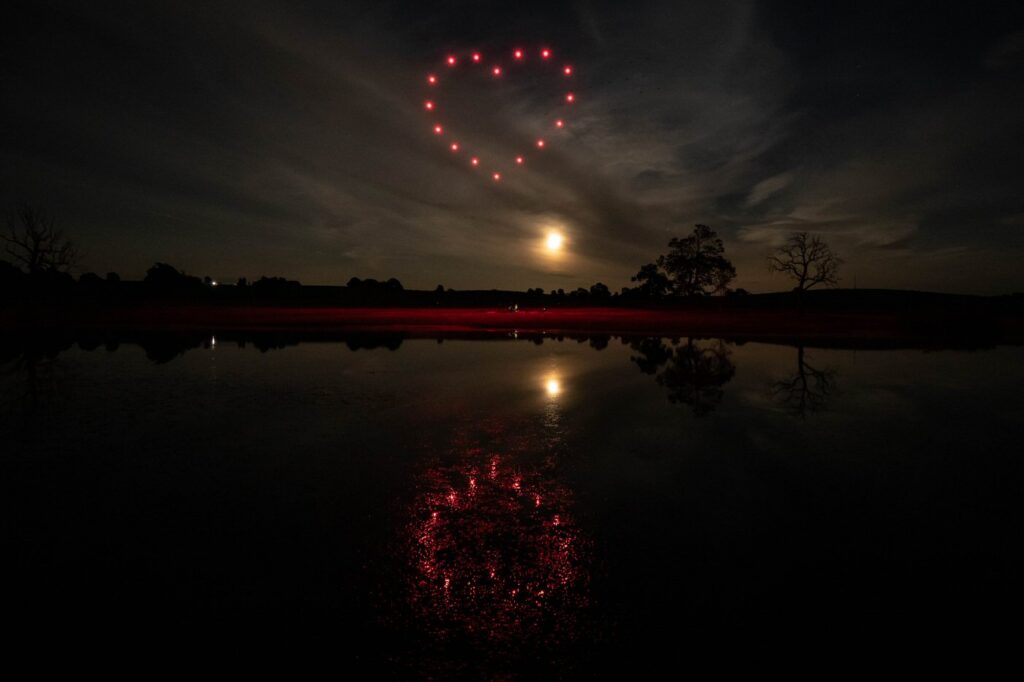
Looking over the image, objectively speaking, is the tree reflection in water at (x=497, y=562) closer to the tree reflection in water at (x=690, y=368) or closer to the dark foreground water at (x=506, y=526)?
the dark foreground water at (x=506, y=526)

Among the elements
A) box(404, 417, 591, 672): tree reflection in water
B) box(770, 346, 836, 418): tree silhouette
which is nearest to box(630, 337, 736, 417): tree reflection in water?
box(770, 346, 836, 418): tree silhouette

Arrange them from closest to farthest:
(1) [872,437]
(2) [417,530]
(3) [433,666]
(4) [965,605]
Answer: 1. (3) [433,666]
2. (4) [965,605]
3. (2) [417,530]
4. (1) [872,437]

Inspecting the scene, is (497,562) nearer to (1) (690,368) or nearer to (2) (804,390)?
(2) (804,390)

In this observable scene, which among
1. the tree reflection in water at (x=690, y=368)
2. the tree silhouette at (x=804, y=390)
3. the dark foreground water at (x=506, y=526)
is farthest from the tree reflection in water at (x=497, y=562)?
the tree silhouette at (x=804, y=390)

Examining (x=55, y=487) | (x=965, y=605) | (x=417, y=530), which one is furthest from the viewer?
(x=55, y=487)

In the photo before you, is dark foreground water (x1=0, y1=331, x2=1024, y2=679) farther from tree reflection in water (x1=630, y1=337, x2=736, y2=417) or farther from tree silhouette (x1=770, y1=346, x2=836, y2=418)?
tree reflection in water (x1=630, y1=337, x2=736, y2=417)

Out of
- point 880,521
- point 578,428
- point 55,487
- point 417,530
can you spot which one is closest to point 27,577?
point 55,487

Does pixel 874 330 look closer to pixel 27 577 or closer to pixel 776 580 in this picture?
pixel 776 580
